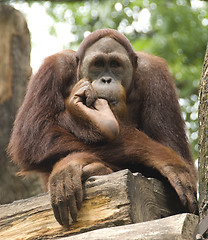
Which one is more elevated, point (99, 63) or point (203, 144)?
point (99, 63)

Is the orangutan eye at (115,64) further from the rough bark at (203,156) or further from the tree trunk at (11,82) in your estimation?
the tree trunk at (11,82)

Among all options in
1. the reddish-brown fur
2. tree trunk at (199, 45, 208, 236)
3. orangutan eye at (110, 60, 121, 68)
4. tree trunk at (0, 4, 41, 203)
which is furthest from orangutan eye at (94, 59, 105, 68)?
tree trunk at (0, 4, 41, 203)

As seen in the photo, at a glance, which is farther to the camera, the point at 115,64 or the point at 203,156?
the point at 115,64

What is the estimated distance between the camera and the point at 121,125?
412 cm

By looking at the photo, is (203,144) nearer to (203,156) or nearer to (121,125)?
(203,156)

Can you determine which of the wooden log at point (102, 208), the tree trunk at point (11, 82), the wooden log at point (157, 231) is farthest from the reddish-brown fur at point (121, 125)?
the tree trunk at point (11, 82)

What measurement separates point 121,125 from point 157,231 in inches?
59.9

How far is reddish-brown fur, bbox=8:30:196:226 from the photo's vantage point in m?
3.90

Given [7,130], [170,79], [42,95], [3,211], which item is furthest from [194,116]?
[3,211]

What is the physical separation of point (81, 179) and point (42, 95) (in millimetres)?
1198

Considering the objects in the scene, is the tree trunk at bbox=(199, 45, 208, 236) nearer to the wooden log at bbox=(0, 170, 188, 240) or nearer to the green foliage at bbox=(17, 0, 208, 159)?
the wooden log at bbox=(0, 170, 188, 240)

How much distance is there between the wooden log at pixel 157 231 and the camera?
8.73ft

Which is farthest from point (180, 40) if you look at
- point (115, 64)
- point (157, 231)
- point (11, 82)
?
point (157, 231)

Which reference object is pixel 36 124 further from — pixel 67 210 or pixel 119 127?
pixel 67 210
